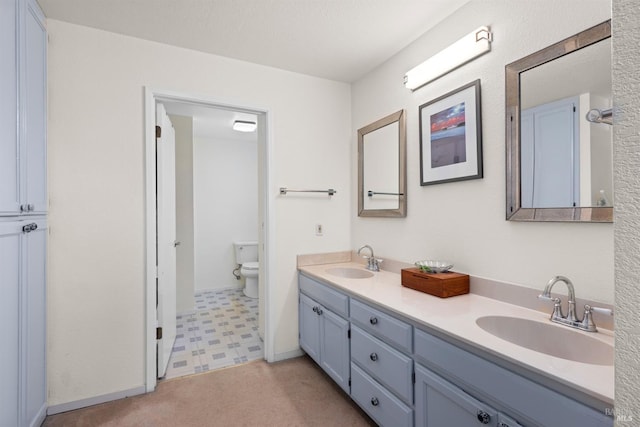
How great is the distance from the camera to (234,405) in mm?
1945

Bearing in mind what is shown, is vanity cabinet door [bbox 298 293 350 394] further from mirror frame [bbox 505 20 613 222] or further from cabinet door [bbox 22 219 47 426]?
cabinet door [bbox 22 219 47 426]

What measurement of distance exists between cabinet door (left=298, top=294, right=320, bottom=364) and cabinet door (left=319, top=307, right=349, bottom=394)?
0.07 metres

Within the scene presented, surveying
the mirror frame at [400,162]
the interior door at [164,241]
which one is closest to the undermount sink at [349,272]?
the mirror frame at [400,162]

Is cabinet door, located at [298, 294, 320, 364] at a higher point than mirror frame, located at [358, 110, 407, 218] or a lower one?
lower

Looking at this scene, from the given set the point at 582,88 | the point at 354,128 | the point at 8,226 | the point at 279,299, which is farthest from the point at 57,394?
the point at 582,88

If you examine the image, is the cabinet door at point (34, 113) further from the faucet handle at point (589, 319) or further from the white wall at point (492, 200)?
the faucet handle at point (589, 319)

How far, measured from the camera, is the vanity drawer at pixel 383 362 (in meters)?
1.43

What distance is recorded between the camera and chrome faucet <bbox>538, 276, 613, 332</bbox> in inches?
45.5

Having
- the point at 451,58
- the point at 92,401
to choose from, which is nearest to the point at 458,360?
the point at 451,58

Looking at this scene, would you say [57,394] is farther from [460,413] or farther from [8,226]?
[460,413]

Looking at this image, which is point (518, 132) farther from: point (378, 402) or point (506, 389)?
point (378, 402)

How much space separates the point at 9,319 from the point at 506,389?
→ 82.0 inches

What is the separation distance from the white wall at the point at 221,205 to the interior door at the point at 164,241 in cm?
197

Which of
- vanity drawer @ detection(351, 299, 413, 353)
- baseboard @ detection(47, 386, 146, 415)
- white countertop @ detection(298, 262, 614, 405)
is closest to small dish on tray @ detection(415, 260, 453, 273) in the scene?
white countertop @ detection(298, 262, 614, 405)
